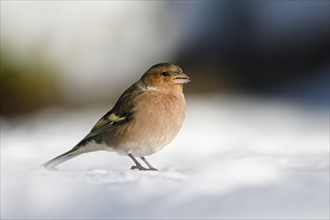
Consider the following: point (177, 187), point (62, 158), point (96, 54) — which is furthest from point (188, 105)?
point (177, 187)

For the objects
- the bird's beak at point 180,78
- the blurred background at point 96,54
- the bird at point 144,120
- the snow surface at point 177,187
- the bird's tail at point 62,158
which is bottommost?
the snow surface at point 177,187

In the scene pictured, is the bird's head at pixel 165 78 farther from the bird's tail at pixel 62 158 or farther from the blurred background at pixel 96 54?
Result: the blurred background at pixel 96 54

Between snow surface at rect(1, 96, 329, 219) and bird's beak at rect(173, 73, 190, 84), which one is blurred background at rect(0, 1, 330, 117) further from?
bird's beak at rect(173, 73, 190, 84)

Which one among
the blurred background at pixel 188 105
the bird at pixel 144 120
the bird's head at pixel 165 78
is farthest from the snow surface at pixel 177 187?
the bird's head at pixel 165 78

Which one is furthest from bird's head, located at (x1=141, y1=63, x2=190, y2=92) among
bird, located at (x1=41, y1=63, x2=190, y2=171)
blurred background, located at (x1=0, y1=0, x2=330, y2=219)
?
blurred background, located at (x1=0, y1=0, x2=330, y2=219)

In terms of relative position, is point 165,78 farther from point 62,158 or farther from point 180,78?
point 62,158

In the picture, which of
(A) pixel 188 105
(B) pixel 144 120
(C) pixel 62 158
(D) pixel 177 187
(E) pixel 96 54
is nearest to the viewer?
(D) pixel 177 187

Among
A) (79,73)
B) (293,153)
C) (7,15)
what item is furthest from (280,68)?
Result: (293,153)

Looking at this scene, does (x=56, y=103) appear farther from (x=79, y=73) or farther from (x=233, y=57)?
(x=233, y=57)
